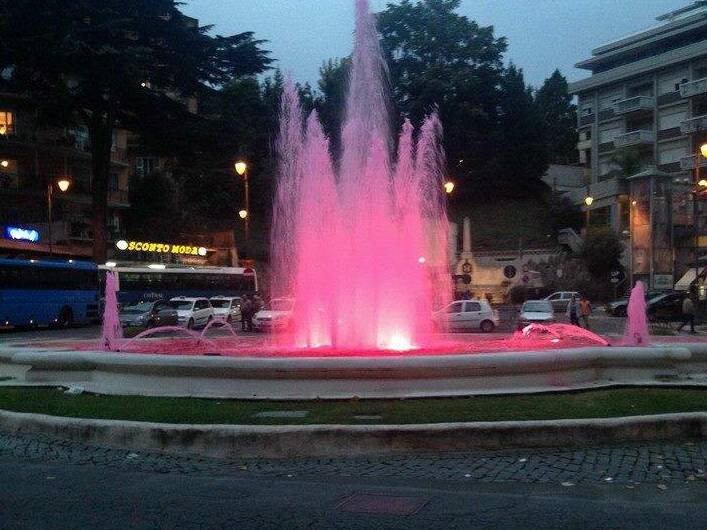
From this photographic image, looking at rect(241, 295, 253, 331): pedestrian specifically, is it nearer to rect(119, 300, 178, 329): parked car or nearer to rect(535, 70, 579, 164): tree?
rect(119, 300, 178, 329): parked car

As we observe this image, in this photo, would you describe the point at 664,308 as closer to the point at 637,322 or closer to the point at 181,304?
the point at 181,304

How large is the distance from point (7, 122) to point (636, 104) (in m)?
44.8

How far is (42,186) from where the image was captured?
5156cm

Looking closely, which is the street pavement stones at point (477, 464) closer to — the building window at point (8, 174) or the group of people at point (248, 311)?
the group of people at point (248, 311)

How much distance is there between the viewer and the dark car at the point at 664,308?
3778cm

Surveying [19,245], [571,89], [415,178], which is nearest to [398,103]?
[571,89]

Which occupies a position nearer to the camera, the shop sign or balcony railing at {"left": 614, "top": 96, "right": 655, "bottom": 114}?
the shop sign

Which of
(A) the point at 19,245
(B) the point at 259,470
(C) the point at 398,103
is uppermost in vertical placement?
(C) the point at 398,103

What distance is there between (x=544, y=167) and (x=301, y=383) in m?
64.3

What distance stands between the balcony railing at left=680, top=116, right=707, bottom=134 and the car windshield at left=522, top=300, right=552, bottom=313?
1203 inches

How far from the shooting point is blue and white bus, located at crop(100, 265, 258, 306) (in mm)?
45188

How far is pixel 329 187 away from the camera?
682 inches

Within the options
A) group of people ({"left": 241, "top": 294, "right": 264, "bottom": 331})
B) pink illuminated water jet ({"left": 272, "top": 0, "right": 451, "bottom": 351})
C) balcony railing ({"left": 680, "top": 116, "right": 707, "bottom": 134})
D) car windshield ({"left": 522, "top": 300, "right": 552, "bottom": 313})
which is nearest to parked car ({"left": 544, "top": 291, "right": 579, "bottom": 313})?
car windshield ({"left": 522, "top": 300, "right": 552, "bottom": 313})

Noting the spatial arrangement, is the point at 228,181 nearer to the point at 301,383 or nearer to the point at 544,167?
the point at 544,167
